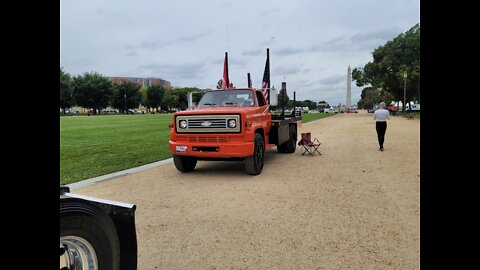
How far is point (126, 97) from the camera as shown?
330 ft

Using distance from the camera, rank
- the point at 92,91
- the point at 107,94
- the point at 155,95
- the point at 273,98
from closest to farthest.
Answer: the point at 273,98 < the point at 92,91 < the point at 107,94 < the point at 155,95

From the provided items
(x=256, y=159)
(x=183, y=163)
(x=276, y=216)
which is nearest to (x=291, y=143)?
(x=256, y=159)

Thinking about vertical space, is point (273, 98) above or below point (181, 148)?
above

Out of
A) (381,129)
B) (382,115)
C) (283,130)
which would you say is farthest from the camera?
(381,129)

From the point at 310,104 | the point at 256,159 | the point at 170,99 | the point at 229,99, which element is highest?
the point at 170,99

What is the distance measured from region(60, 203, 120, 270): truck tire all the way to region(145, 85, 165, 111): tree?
351 ft

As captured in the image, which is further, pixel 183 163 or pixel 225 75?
pixel 225 75

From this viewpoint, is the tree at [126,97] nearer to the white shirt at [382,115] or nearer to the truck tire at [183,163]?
the white shirt at [382,115]

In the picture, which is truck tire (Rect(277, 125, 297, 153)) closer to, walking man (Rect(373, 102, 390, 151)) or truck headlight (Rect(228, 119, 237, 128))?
walking man (Rect(373, 102, 390, 151))

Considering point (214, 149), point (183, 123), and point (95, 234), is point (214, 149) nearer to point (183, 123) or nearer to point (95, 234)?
point (183, 123)

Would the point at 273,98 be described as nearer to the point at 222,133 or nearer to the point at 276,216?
the point at 222,133

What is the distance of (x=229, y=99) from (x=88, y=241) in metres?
7.23

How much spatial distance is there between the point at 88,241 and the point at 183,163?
6.55 m

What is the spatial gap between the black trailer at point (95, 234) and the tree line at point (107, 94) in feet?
259
